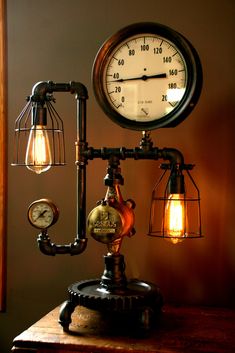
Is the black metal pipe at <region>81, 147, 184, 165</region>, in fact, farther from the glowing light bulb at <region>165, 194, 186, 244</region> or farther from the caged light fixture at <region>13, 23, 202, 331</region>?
the glowing light bulb at <region>165, 194, 186, 244</region>

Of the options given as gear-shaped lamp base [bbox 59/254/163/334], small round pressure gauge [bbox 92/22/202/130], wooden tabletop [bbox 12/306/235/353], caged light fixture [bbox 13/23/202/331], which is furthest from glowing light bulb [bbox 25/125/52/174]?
wooden tabletop [bbox 12/306/235/353]

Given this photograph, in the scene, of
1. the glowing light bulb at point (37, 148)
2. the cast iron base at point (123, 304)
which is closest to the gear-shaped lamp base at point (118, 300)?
the cast iron base at point (123, 304)

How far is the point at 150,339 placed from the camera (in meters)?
1.54

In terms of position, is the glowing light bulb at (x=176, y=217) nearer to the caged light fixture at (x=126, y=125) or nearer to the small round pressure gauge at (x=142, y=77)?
the caged light fixture at (x=126, y=125)

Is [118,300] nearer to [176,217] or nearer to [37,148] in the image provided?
[176,217]

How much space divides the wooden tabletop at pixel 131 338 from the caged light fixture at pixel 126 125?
73 millimetres

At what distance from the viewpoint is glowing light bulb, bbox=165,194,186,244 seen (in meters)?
1.68

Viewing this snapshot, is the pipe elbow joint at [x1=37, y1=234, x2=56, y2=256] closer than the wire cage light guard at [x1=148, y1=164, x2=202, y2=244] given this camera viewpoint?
Yes

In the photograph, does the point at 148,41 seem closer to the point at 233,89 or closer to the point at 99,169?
the point at 233,89

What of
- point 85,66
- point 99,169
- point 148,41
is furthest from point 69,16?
point 99,169

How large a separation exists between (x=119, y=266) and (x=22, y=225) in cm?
67

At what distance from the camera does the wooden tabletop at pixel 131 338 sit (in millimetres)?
1479

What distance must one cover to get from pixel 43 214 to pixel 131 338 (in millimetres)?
539

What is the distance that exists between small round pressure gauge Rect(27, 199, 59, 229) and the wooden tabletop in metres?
0.35
